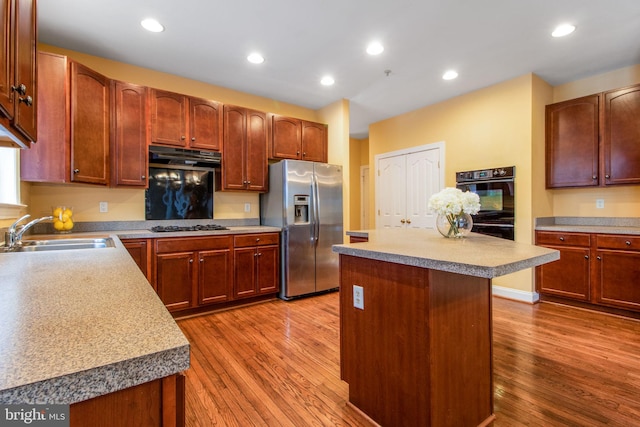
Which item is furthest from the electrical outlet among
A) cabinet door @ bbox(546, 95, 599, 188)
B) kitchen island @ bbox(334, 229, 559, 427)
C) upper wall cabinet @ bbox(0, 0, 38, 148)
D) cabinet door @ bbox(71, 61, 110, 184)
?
cabinet door @ bbox(546, 95, 599, 188)

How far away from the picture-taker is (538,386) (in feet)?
6.38

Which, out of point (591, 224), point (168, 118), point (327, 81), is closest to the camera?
point (168, 118)

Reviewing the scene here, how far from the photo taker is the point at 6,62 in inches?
38.6

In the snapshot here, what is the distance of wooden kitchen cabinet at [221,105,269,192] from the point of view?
3.73m

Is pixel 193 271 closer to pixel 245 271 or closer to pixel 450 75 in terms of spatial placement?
pixel 245 271

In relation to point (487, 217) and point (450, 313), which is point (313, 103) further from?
point (450, 313)

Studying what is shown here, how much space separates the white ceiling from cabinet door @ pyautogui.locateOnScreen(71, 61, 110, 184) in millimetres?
384

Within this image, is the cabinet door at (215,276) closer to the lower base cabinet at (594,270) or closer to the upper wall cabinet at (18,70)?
the upper wall cabinet at (18,70)

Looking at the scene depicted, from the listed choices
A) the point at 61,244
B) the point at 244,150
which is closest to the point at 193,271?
the point at 61,244

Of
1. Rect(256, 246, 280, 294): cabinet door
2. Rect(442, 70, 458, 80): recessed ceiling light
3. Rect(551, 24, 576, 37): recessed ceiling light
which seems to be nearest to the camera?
Rect(551, 24, 576, 37): recessed ceiling light

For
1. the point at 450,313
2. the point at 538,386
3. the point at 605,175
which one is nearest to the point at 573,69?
the point at 605,175

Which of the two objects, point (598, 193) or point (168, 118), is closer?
point (168, 118)

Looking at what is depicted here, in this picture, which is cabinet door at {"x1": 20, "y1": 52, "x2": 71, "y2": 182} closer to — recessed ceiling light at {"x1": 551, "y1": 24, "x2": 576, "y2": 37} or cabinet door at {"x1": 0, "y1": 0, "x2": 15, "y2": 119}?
cabinet door at {"x1": 0, "y1": 0, "x2": 15, "y2": 119}

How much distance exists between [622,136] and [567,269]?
151 cm
